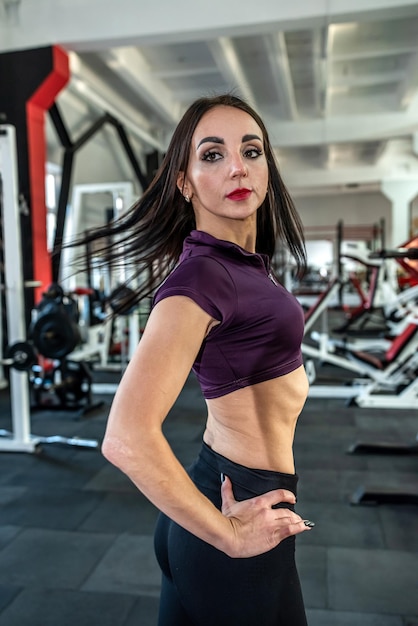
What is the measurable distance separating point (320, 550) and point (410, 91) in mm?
6277

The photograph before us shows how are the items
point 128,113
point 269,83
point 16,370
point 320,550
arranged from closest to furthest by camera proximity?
point 320,550 → point 16,370 → point 269,83 → point 128,113

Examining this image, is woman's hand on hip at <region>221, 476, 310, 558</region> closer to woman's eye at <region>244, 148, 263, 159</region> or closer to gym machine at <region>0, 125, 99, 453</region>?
woman's eye at <region>244, 148, 263, 159</region>

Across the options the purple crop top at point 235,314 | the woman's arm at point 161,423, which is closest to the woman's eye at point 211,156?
the purple crop top at point 235,314

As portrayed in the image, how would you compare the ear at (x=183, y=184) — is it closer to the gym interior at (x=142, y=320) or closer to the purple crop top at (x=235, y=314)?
the purple crop top at (x=235, y=314)

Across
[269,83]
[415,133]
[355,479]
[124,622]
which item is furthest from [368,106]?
[124,622]

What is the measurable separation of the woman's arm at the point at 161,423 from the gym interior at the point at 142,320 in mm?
372

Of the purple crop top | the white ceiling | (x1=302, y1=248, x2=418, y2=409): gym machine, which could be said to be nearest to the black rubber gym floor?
(x1=302, y1=248, x2=418, y2=409): gym machine

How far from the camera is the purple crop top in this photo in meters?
0.64

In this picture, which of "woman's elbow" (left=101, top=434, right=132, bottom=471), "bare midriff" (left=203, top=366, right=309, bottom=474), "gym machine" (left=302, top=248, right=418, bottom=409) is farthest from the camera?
"gym machine" (left=302, top=248, right=418, bottom=409)

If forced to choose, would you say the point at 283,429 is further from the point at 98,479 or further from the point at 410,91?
the point at 410,91

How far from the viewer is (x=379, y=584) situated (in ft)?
6.07

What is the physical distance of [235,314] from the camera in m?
0.65

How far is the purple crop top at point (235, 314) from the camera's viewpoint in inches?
25.2

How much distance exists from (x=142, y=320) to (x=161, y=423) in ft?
18.5
